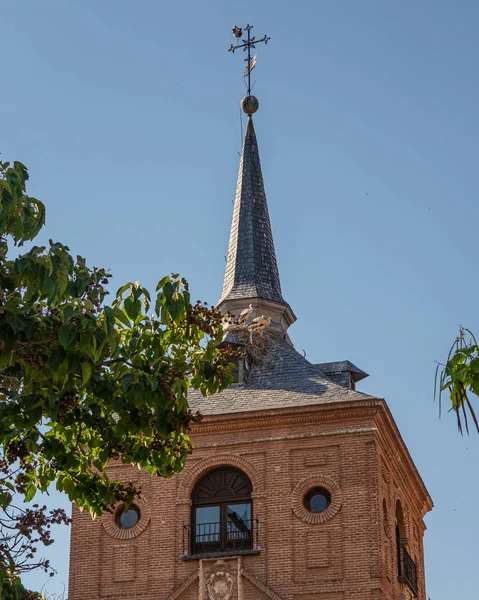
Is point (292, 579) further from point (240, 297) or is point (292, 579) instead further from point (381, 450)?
point (240, 297)

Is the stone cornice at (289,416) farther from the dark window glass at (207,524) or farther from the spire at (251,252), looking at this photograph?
the spire at (251,252)

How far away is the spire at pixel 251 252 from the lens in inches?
1331

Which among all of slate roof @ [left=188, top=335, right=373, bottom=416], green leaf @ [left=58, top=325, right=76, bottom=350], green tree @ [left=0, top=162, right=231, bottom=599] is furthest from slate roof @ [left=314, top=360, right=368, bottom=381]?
green leaf @ [left=58, top=325, right=76, bottom=350]

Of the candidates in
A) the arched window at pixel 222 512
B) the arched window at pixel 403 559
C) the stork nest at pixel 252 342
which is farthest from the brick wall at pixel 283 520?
the stork nest at pixel 252 342

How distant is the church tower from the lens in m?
27.7

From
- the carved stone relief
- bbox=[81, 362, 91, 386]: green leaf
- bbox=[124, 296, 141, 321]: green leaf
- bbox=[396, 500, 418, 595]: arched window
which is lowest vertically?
bbox=[81, 362, 91, 386]: green leaf

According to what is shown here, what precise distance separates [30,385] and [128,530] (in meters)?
15.9

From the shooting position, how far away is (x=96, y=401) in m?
14.9

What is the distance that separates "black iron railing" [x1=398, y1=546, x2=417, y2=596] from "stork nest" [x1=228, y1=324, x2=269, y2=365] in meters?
5.47

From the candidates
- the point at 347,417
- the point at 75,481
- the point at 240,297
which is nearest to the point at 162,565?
the point at 347,417

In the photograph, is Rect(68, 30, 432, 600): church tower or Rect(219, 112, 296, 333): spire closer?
Rect(68, 30, 432, 600): church tower

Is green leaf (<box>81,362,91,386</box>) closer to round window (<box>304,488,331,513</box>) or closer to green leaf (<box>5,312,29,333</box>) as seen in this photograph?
green leaf (<box>5,312,29,333</box>)

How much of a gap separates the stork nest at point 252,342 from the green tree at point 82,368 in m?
14.9

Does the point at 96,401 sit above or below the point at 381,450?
below
